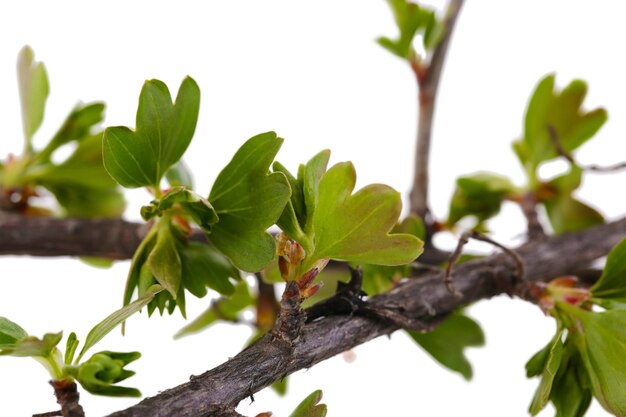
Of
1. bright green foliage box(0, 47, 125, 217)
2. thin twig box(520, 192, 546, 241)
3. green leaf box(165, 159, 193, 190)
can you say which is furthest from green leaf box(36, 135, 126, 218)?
thin twig box(520, 192, 546, 241)

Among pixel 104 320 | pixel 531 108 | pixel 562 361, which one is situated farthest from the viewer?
pixel 531 108

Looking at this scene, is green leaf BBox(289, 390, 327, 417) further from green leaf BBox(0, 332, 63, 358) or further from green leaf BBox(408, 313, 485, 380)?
green leaf BBox(408, 313, 485, 380)

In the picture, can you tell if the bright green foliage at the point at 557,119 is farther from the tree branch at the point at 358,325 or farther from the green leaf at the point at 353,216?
the green leaf at the point at 353,216

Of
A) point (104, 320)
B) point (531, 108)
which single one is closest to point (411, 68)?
point (531, 108)

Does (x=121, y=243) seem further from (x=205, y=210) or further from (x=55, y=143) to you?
(x=205, y=210)

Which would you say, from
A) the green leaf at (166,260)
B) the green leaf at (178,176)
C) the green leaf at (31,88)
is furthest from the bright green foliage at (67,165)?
the green leaf at (166,260)

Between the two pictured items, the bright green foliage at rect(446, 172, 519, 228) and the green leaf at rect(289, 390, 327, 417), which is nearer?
the green leaf at rect(289, 390, 327, 417)
